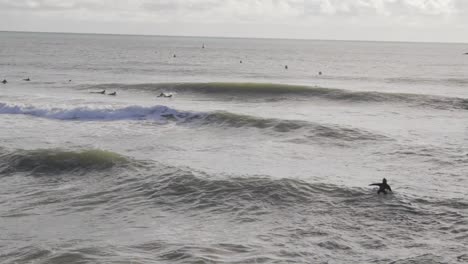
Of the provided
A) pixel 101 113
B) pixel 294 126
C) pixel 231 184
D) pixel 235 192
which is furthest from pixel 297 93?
pixel 235 192

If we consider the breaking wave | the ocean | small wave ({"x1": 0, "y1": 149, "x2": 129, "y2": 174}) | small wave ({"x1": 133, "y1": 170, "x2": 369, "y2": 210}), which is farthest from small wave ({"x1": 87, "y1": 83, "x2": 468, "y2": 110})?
small wave ({"x1": 0, "y1": 149, "x2": 129, "y2": 174})

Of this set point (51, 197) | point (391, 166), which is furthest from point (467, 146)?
point (51, 197)

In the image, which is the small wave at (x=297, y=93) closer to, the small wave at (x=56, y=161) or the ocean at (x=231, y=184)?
the ocean at (x=231, y=184)

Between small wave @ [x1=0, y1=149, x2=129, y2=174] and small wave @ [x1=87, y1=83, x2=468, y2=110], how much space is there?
22.2 meters

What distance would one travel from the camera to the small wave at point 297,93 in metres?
36.5

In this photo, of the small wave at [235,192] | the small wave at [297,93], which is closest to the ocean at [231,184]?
the small wave at [235,192]

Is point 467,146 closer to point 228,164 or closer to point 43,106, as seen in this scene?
point 228,164

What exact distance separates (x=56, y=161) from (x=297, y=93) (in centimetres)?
2546

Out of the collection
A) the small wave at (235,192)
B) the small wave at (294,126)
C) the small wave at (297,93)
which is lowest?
the small wave at (235,192)

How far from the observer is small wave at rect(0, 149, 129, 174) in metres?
18.9

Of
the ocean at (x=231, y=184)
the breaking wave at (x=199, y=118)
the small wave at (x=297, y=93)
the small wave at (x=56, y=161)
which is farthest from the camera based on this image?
the small wave at (x=297, y=93)

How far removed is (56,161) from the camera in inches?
770

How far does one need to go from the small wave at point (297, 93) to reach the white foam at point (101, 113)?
11737 millimetres

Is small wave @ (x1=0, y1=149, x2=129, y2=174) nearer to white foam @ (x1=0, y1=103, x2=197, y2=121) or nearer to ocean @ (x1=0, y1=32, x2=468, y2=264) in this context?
ocean @ (x1=0, y1=32, x2=468, y2=264)
